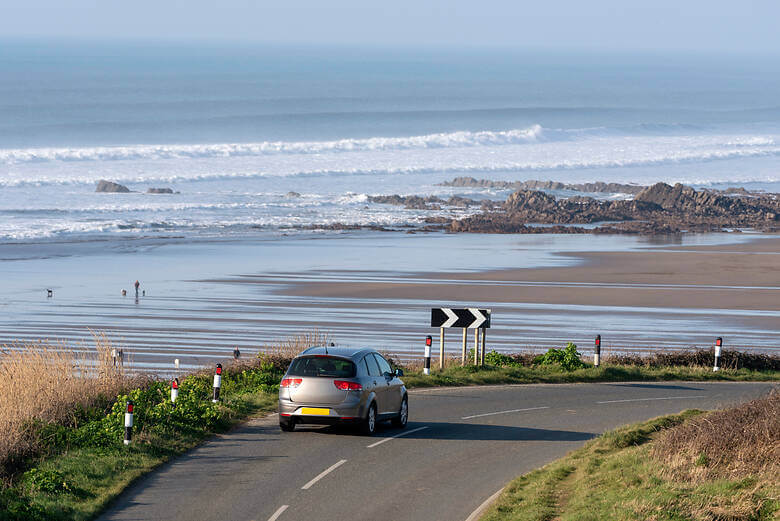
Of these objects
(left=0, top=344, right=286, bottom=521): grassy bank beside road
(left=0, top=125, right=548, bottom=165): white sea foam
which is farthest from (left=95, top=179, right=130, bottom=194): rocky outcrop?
(left=0, top=344, right=286, bottom=521): grassy bank beside road

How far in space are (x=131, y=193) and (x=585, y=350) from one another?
219 feet

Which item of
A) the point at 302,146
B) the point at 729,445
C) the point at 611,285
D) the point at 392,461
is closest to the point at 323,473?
the point at 392,461

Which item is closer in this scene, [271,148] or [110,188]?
[110,188]

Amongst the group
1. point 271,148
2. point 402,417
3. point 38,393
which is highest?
point 271,148

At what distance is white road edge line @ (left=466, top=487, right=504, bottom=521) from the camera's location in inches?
511

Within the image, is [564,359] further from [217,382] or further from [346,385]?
[346,385]

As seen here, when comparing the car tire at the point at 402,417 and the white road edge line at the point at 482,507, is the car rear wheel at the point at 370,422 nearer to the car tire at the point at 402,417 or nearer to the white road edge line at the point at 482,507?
the car tire at the point at 402,417

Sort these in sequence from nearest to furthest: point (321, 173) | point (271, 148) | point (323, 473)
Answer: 1. point (323, 473)
2. point (321, 173)
3. point (271, 148)

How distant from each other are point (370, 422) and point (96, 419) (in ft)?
14.5

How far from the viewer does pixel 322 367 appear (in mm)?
17594

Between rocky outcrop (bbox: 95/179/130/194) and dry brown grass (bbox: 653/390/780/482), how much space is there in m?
82.9

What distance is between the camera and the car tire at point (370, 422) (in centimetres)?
1778

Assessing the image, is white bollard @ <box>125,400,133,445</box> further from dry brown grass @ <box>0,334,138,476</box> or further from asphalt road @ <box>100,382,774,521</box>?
dry brown grass @ <box>0,334,138,476</box>

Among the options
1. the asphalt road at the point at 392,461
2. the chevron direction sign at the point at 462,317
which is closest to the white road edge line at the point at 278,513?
the asphalt road at the point at 392,461
